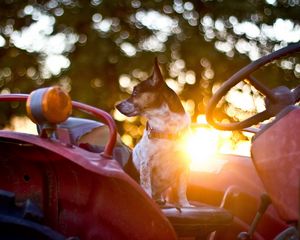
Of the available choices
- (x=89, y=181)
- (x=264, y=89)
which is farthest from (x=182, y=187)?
(x=89, y=181)

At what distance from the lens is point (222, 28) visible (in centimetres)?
1316

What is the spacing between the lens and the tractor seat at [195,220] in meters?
2.16

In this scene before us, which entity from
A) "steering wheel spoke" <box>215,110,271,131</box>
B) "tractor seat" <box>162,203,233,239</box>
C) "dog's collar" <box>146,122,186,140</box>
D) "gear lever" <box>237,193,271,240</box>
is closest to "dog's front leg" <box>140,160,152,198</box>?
"dog's collar" <box>146,122,186,140</box>

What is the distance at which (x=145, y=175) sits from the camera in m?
3.54

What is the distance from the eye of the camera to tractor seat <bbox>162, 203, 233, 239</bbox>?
7.09ft

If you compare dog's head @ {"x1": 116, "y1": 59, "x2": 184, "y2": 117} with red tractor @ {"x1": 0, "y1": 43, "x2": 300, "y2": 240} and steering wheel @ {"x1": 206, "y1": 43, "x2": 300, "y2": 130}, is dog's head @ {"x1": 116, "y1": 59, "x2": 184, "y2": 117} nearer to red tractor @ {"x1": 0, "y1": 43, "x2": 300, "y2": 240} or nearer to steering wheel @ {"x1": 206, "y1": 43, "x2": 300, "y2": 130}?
steering wheel @ {"x1": 206, "y1": 43, "x2": 300, "y2": 130}

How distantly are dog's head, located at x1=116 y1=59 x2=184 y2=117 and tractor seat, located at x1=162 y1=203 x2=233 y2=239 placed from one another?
184 centimetres

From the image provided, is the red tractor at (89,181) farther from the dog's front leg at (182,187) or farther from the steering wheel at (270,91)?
the dog's front leg at (182,187)

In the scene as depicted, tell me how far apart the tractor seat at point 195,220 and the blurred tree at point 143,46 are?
405 inches

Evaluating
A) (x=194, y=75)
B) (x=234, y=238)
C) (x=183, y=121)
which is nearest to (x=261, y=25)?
(x=194, y=75)

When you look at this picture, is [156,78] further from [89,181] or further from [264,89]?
[89,181]

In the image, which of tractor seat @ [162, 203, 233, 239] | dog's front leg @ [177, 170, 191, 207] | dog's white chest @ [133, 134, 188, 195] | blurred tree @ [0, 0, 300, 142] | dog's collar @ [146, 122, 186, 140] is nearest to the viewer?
tractor seat @ [162, 203, 233, 239]

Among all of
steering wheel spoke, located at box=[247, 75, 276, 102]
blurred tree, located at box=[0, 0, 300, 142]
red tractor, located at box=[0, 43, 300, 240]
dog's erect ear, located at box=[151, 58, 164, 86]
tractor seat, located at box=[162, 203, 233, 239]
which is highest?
steering wheel spoke, located at box=[247, 75, 276, 102]

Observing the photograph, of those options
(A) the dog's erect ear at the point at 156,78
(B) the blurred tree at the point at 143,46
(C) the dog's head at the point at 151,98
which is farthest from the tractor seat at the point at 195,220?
(B) the blurred tree at the point at 143,46
